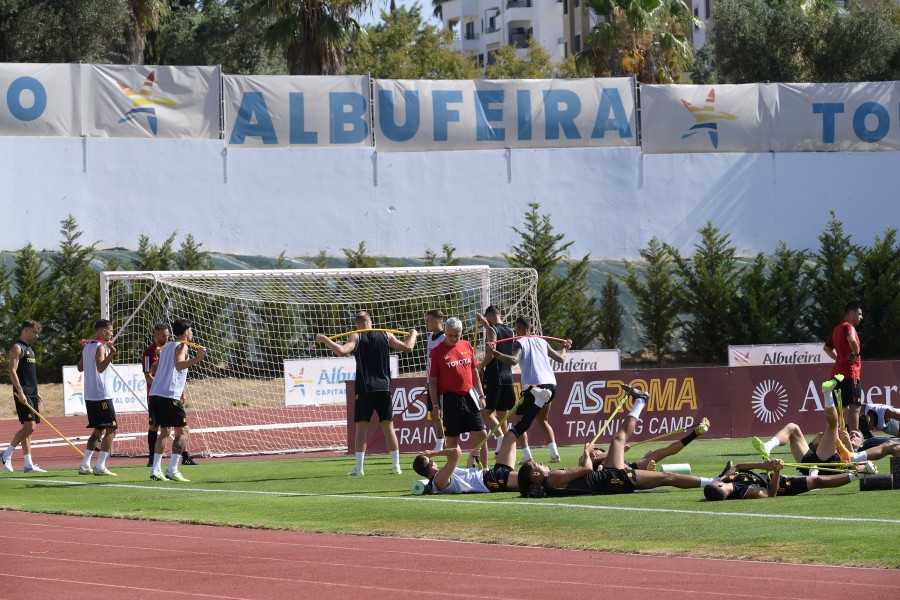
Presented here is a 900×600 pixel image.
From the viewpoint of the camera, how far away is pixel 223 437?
87.4ft

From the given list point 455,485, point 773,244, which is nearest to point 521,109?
point 773,244

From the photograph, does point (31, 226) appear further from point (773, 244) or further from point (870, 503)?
point (870, 503)

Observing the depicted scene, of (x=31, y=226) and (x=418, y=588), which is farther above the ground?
(x=31, y=226)

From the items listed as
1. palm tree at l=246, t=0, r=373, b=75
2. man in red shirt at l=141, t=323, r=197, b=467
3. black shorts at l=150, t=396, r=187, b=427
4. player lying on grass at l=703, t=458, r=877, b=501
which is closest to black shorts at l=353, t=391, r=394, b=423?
black shorts at l=150, t=396, r=187, b=427

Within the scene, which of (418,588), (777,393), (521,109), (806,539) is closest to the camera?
(418,588)

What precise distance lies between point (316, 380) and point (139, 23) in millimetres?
21715

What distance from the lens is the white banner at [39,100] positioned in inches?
1405

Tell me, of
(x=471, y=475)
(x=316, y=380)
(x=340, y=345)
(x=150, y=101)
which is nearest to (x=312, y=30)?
(x=150, y=101)

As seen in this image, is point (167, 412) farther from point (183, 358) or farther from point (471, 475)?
point (471, 475)

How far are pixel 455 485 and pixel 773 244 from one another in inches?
1106

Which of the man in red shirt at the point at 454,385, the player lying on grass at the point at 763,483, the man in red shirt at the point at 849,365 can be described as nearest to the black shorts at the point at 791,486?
the player lying on grass at the point at 763,483

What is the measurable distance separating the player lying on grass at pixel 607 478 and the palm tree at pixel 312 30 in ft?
98.3

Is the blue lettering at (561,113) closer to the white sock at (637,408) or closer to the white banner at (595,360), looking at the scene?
the white banner at (595,360)

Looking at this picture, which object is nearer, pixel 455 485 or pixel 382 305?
pixel 455 485
